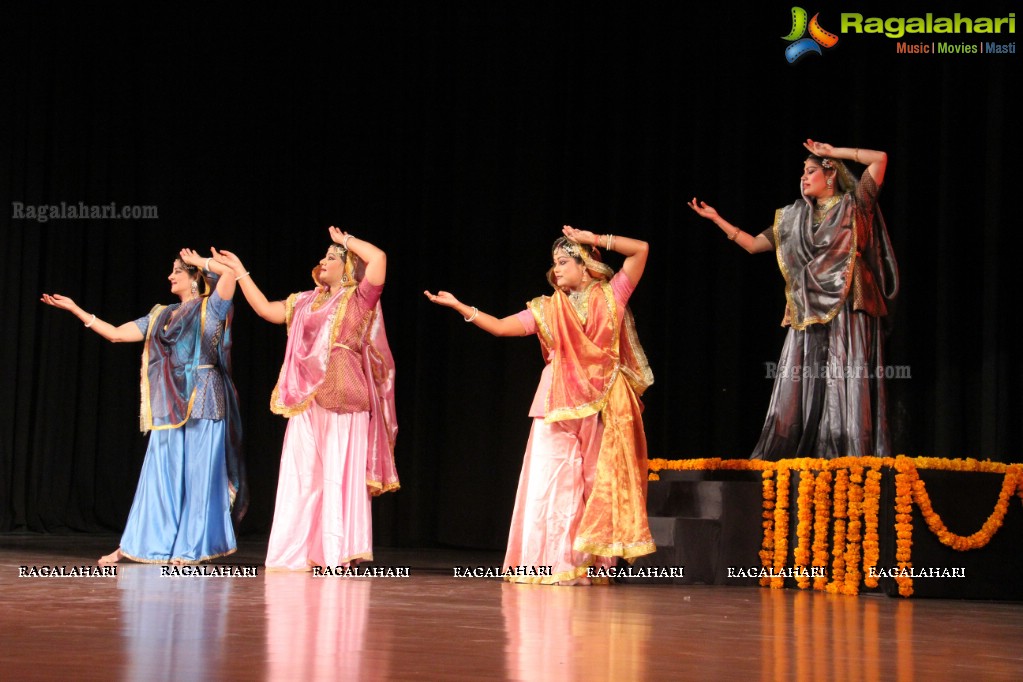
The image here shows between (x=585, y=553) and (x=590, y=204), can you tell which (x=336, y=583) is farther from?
(x=590, y=204)

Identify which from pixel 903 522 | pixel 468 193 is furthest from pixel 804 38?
pixel 903 522

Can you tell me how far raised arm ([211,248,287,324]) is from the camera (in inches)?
257

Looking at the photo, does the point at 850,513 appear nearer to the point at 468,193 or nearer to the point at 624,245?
the point at 624,245

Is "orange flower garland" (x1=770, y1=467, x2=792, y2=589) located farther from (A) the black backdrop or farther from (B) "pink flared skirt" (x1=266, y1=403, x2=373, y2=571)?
(B) "pink flared skirt" (x1=266, y1=403, x2=373, y2=571)

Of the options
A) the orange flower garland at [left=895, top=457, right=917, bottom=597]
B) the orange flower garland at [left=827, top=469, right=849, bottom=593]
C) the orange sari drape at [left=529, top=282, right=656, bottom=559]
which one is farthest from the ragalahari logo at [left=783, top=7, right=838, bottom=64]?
the orange flower garland at [left=895, top=457, right=917, bottom=597]

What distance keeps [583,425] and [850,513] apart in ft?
4.25

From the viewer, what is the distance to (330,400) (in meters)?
6.27

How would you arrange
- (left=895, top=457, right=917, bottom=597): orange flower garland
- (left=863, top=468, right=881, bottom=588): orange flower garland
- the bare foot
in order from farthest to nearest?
1. the bare foot
2. (left=863, top=468, right=881, bottom=588): orange flower garland
3. (left=895, top=457, right=917, bottom=597): orange flower garland

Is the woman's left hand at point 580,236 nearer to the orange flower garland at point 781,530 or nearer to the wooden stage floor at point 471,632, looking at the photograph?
the orange flower garland at point 781,530

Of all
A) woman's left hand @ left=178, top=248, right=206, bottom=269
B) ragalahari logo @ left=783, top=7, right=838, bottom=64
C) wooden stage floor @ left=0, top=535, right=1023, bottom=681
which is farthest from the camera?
ragalahari logo @ left=783, top=7, right=838, bottom=64

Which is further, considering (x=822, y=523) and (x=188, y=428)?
(x=188, y=428)

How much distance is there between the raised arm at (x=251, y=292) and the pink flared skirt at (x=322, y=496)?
594mm

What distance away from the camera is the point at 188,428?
6734 mm

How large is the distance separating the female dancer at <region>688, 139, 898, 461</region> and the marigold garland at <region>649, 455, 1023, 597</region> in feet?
1.01
